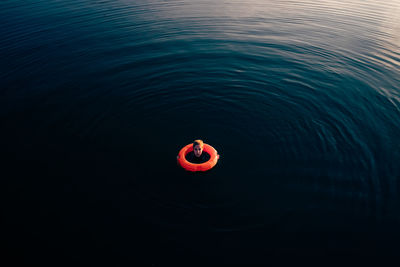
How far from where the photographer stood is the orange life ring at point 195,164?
26.3ft

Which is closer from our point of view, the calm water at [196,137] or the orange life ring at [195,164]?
the calm water at [196,137]

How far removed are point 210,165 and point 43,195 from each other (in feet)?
17.1

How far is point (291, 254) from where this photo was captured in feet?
20.4

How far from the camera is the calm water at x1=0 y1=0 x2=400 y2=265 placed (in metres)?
6.57

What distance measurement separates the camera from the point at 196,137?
9.73m

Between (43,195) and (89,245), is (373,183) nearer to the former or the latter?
(89,245)

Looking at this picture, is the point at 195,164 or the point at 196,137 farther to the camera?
the point at 196,137

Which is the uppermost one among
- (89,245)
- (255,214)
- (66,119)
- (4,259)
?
(66,119)

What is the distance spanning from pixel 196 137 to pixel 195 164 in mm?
1886

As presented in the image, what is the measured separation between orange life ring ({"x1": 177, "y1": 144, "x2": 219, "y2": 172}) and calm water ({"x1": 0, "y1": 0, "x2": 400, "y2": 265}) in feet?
1.12

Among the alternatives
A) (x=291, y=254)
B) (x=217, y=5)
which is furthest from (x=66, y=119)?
(x=217, y=5)

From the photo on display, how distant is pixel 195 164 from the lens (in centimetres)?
804

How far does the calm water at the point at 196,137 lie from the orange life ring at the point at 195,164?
1.12 ft

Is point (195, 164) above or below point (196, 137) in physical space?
below
